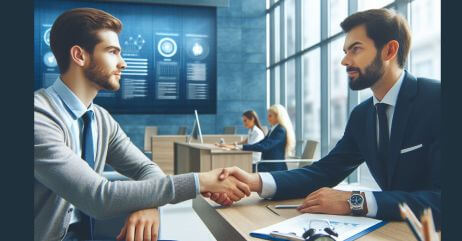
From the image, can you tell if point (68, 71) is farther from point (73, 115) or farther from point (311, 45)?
point (311, 45)

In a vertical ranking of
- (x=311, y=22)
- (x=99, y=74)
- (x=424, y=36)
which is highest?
(x=311, y=22)

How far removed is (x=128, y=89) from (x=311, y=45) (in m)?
3.89

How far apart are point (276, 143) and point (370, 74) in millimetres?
3703

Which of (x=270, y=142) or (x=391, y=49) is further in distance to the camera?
(x=270, y=142)

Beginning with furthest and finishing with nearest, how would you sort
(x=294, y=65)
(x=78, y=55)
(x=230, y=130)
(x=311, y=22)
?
(x=294, y=65) < (x=230, y=130) < (x=311, y=22) < (x=78, y=55)

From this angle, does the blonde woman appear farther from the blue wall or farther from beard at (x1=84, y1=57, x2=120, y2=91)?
the blue wall

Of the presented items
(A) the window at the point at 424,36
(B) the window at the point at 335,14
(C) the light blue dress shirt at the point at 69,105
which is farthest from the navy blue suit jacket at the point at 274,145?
(C) the light blue dress shirt at the point at 69,105

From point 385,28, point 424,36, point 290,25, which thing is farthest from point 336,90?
point 385,28

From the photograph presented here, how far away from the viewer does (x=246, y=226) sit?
102cm

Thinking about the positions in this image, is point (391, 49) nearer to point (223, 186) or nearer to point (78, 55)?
point (223, 186)

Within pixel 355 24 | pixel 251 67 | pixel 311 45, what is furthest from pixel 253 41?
pixel 355 24

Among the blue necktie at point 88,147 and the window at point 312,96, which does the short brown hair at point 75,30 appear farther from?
the window at point 312,96

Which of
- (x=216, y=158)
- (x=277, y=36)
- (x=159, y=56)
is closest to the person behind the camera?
(x=216, y=158)

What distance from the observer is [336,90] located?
6793mm
